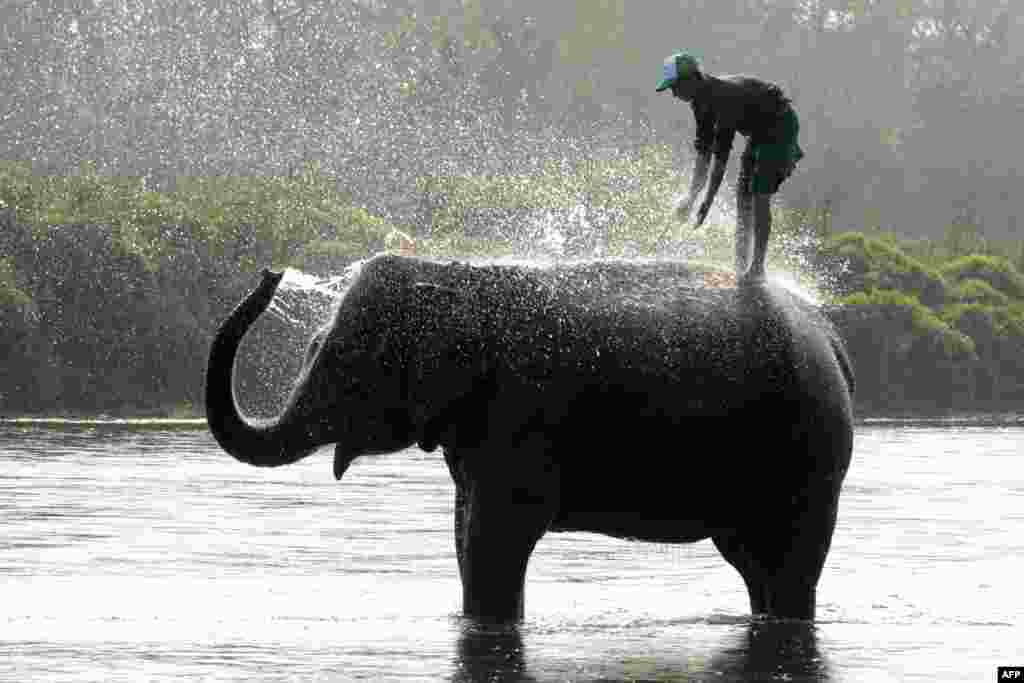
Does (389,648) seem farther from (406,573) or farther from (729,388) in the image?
(406,573)

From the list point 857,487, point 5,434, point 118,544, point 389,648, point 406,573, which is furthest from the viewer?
point 5,434

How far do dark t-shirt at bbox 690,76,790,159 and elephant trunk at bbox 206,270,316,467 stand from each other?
9.45ft

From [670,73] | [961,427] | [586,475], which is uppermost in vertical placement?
[670,73]

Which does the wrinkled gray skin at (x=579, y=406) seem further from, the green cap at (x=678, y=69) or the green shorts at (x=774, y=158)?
the green cap at (x=678, y=69)

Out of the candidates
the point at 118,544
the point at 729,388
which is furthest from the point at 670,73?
the point at 118,544

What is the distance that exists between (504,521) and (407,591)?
9.68ft

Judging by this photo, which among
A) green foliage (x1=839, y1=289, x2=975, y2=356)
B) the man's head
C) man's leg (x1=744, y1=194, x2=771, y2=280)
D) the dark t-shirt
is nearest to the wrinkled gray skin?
man's leg (x1=744, y1=194, x2=771, y2=280)

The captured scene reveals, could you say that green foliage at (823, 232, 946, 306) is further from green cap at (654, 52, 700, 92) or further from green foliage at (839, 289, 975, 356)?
green cap at (654, 52, 700, 92)

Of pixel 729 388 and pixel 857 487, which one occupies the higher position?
pixel 729 388

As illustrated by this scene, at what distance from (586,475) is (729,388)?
90 centimetres

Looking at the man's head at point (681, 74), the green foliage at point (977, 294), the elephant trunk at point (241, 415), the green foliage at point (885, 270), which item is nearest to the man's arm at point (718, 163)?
the man's head at point (681, 74)

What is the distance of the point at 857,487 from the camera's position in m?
28.0

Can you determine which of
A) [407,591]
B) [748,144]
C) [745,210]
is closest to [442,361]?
[745,210]

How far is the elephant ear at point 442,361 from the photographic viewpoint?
45.3ft
